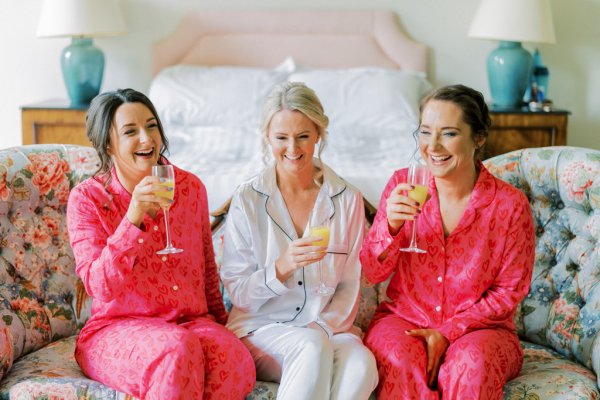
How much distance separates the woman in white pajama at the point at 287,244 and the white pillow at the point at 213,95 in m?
1.97

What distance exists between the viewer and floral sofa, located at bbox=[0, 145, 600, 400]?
7.60 feet

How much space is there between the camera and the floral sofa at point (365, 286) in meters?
2.32

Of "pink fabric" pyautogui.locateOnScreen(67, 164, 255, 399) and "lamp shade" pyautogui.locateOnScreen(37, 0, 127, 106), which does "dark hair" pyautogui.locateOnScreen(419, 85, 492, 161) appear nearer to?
"pink fabric" pyautogui.locateOnScreen(67, 164, 255, 399)

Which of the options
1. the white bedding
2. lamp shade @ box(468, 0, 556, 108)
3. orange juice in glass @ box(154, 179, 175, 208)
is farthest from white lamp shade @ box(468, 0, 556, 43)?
orange juice in glass @ box(154, 179, 175, 208)

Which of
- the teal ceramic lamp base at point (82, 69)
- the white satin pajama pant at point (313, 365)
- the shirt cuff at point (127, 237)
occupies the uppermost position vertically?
the teal ceramic lamp base at point (82, 69)

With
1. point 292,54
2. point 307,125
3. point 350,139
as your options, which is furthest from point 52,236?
point 292,54

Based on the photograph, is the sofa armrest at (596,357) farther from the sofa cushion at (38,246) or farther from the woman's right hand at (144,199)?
the sofa cushion at (38,246)

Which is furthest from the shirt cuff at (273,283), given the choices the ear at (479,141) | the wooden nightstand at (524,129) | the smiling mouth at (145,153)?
the wooden nightstand at (524,129)

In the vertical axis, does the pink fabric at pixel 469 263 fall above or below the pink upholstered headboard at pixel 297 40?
below

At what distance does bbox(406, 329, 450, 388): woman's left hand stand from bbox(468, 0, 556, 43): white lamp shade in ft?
8.39

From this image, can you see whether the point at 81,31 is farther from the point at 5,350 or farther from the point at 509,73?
the point at 5,350

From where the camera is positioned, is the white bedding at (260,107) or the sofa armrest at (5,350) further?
the white bedding at (260,107)

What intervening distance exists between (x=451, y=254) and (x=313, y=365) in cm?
51

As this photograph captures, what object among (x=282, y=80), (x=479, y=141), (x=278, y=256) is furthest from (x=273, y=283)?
(x=282, y=80)
